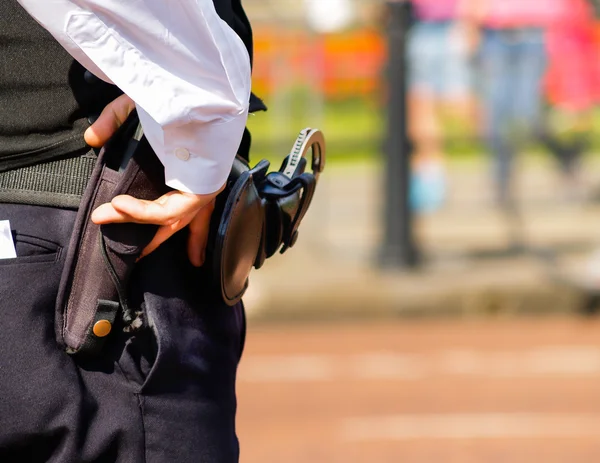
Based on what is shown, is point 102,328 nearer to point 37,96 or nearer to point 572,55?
point 37,96

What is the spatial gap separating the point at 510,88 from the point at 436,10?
0.83m

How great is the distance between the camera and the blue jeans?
8.71 m

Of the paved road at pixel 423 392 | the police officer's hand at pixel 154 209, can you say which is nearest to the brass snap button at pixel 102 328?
the police officer's hand at pixel 154 209

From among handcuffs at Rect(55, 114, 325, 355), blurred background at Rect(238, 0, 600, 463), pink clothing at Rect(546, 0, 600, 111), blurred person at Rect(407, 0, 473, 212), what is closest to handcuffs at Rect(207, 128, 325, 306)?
handcuffs at Rect(55, 114, 325, 355)

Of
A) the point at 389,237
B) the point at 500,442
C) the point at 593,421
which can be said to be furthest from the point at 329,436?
the point at 389,237

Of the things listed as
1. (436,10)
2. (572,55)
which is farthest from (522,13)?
(436,10)

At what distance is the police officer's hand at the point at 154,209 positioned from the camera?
1.80 meters

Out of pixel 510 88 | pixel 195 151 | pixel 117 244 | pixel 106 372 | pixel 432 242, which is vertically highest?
pixel 195 151

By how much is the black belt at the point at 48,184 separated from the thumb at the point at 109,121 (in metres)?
0.05

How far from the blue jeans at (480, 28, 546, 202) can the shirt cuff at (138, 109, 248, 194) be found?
706 centimetres

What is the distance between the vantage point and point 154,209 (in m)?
1.79

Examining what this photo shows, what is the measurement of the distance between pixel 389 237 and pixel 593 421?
3.01 metres

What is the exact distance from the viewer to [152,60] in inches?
69.9

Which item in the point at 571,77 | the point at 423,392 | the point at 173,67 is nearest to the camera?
the point at 173,67
